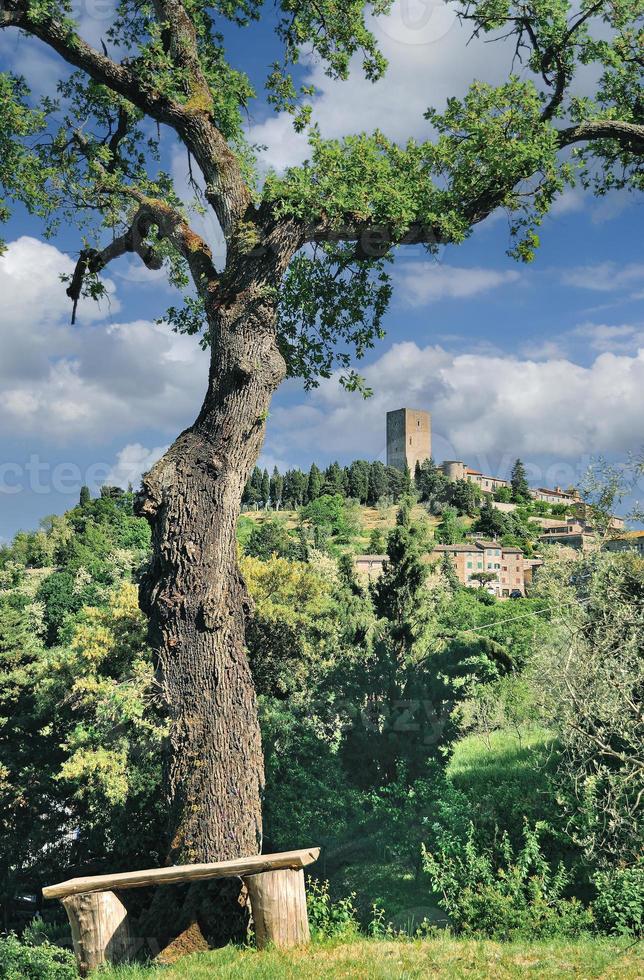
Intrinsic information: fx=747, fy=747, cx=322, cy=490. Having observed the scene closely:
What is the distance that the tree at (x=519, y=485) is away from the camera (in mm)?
127938

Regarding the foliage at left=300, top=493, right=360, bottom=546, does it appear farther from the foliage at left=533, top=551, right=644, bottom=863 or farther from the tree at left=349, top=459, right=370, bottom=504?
the foliage at left=533, top=551, right=644, bottom=863

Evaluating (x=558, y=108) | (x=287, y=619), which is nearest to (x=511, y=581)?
(x=287, y=619)

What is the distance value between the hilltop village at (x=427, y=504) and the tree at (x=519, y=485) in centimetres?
18

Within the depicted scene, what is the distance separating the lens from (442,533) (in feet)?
329

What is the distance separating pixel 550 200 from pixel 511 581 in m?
83.5

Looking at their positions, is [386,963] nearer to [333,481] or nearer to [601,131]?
[601,131]

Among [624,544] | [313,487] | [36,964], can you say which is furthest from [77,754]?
[313,487]

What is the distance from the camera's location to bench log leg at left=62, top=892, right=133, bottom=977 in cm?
509

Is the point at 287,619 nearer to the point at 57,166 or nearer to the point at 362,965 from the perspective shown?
the point at 57,166

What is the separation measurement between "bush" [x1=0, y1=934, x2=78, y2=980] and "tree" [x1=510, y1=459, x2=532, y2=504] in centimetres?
12494

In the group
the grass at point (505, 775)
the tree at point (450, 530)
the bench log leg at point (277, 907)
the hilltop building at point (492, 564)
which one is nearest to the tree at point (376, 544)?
the hilltop building at point (492, 564)

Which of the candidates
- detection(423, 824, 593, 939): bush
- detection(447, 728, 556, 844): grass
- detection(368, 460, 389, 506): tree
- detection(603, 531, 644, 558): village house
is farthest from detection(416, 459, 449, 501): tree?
detection(423, 824, 593, 939): bush

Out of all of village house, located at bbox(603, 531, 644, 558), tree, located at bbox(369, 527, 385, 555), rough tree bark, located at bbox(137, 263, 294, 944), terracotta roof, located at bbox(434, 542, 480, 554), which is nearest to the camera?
rough tree bark, located at bbox(137, 263, 294, 944)

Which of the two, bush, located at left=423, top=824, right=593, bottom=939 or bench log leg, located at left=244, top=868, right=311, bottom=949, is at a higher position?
bench log leg, located at left=244, top=868, right=311, bottom=949
